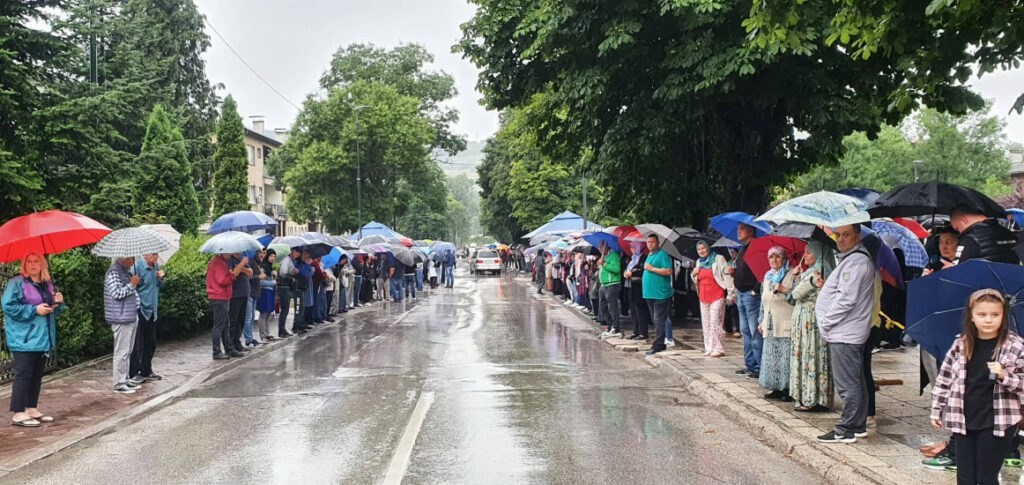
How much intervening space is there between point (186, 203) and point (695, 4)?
24301mm

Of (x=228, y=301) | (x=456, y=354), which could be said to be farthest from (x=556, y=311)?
(x=228, y=301)

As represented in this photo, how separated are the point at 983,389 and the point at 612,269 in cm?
1151

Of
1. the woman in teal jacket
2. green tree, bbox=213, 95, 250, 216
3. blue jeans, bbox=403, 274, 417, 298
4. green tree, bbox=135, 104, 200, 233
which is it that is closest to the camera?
the woman in teal jacket

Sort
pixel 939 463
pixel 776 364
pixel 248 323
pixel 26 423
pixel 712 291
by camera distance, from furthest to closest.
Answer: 1. pixel 248 323
2. pixel 712 291
3. pixel 776 364
4. pixel 26 423
5. pixel 939 463

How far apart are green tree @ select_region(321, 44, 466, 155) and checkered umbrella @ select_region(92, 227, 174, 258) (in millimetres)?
49391

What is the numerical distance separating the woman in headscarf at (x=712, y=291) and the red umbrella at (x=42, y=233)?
842 cm

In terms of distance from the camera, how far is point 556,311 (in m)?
24.4

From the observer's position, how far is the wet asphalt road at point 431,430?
639 centimetres

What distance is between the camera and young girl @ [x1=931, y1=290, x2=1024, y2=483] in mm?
4734

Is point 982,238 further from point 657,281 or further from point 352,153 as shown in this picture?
point 352,153

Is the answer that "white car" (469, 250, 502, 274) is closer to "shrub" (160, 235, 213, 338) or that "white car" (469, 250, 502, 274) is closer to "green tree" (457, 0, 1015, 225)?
"green tree" (457, 0, 1015, 225)

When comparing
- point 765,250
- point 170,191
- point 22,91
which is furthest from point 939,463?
point 170,191

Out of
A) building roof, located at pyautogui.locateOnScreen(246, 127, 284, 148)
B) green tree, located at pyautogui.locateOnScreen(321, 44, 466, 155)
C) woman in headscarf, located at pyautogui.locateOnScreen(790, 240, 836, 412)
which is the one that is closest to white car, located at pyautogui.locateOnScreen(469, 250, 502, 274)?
green tree, located at pyautogui.locateOnScreen(321, 44, 466, 155)

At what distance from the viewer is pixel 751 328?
35.2 ft
